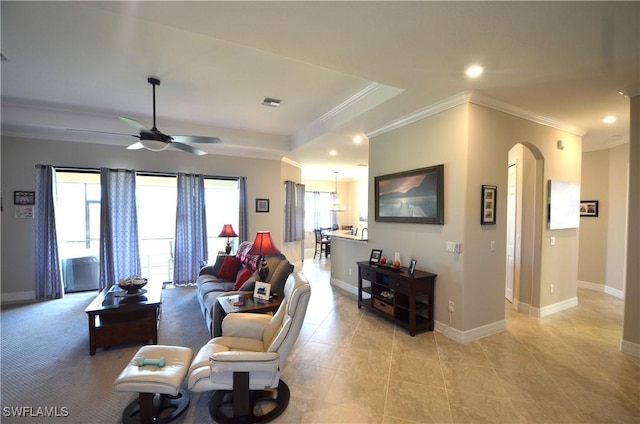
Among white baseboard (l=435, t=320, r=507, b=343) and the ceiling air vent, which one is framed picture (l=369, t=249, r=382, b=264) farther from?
the ceiling air vent

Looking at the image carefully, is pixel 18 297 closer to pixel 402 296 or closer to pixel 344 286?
pixel 344 286

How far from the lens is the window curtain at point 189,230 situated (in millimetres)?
5621

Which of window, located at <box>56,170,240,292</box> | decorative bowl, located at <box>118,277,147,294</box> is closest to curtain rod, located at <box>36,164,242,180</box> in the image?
window, located at <box>56,170,240,292</box>

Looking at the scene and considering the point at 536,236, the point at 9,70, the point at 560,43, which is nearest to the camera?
the point at 560,43

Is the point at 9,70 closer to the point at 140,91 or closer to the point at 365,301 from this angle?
the point at 140,91

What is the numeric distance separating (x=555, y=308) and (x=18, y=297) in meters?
8.57

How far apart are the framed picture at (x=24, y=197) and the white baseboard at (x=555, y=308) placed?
321 inches

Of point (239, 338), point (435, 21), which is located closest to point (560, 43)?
point (435, 21)

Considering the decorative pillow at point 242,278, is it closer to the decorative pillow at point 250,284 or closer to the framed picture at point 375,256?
the decorative pillow at point 250,284

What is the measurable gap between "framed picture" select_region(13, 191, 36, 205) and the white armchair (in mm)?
4822

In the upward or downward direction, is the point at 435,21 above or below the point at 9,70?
below

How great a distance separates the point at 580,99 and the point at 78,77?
5.80m

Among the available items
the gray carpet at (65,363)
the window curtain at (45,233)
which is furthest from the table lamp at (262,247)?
the window curtain at (45,233)

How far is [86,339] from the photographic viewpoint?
3.31m
